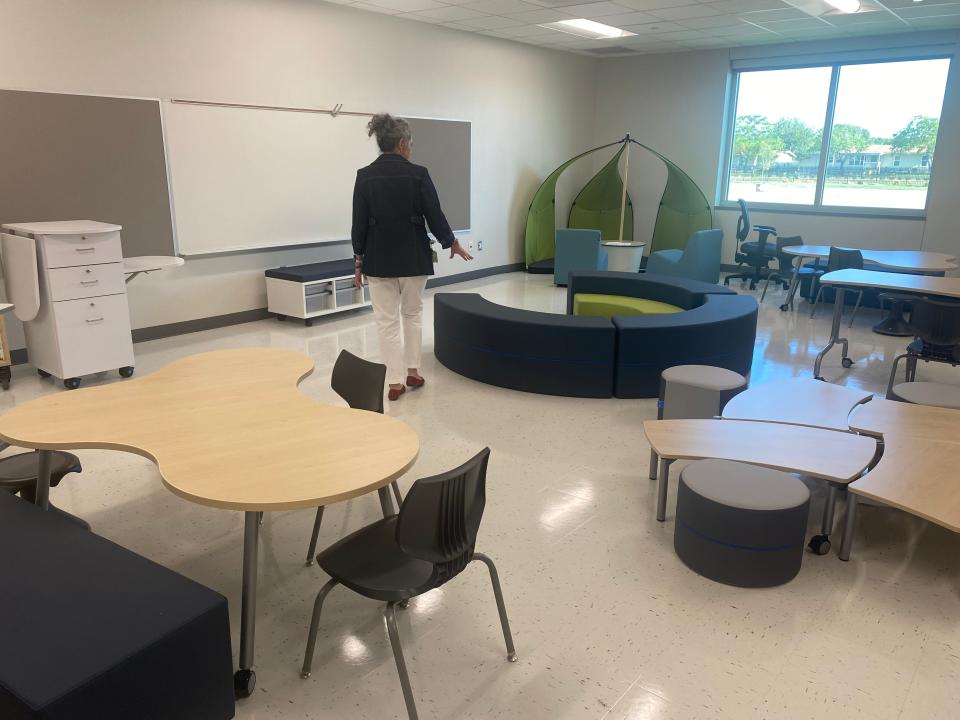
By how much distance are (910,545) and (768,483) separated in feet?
2.62

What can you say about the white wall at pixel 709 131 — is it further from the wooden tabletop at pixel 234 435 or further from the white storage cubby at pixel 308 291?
the wooden tabletop at pixel 234 435

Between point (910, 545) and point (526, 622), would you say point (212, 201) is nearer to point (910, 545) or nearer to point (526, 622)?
point (526, 622)

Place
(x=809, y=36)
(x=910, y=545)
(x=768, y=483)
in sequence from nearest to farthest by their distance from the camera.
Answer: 1. (x=768, y=483)
2. (x=910, y=545)
3. (x=809, y=36)

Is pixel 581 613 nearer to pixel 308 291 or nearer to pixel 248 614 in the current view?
pixel 248 614

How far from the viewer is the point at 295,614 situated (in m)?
2.54

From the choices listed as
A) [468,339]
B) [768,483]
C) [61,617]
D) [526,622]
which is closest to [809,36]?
[468,339]

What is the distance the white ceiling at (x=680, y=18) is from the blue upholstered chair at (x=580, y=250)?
2305 mm

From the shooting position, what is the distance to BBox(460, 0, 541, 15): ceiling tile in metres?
6.66

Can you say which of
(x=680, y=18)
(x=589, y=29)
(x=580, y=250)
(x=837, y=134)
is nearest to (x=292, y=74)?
(x=589, y=29)

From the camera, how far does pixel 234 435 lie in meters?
2.33

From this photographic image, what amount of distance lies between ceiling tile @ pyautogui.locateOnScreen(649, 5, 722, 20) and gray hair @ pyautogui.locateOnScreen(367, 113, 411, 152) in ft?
13.3

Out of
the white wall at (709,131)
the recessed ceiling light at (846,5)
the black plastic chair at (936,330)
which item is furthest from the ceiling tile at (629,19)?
the black plastic chair at (936,330)

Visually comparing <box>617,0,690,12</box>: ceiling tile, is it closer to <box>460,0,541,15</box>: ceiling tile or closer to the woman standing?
<box>460,0,541,15</box>: ceiling tile

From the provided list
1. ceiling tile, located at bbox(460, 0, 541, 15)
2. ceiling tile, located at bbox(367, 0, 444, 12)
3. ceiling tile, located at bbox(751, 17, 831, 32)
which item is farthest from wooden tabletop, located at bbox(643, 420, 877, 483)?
ceiling tile, located at bbox(751, 17, 831, 32)
